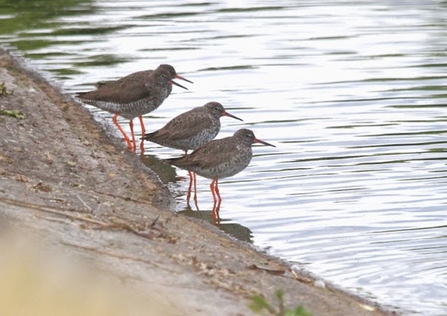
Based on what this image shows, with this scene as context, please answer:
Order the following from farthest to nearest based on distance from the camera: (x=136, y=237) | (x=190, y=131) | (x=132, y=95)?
(x=132, y=95) → (x=190, y=131) → (x=136, y=237)

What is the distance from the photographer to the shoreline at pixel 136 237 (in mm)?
10102

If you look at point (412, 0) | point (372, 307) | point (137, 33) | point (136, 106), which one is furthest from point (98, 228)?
point (412, 0)

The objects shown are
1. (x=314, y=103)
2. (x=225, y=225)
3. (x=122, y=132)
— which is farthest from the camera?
(x=314, y=103)

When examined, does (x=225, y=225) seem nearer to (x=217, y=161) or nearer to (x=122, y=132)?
(x=217, y=161)

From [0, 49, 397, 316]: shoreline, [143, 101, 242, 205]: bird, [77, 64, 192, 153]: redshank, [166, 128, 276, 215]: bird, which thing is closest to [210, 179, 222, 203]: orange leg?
[166, 128, 276, 215]: bird

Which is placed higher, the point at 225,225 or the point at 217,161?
the point at 217,161

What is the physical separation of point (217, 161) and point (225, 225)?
45.1 inches

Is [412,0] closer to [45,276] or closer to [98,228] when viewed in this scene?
[98,228]

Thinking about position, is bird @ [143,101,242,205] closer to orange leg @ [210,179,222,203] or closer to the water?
the water

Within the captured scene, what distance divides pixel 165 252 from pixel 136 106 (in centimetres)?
768

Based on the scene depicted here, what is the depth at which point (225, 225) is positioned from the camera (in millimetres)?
14617

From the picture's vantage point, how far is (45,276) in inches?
338

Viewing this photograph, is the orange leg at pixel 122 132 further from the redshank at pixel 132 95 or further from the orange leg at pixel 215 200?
the orange leg at pixel 215 200

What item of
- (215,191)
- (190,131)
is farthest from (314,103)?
(215,191)
